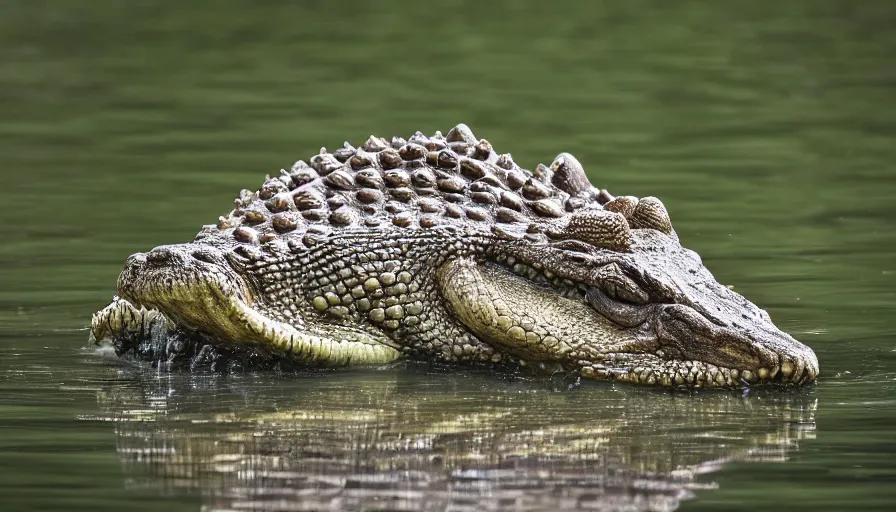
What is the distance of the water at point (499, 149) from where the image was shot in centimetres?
701

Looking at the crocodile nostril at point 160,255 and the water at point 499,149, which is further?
the crocodile nostril at point 160,255

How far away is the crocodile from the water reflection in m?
0.21

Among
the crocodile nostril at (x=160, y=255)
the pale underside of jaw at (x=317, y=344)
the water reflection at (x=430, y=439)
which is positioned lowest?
the water reflection at (x=430, y=439)

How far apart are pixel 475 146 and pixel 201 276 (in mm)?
1881

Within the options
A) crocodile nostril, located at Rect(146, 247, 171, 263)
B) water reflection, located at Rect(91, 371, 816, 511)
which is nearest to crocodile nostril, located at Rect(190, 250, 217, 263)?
crocodile nostril, located at Rect(146, 247, 171, 263)

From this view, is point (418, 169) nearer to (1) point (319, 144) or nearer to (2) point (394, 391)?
(2) point (394, 391)

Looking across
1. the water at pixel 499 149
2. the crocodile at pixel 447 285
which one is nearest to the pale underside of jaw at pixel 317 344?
the crocodile at pixel 447 285

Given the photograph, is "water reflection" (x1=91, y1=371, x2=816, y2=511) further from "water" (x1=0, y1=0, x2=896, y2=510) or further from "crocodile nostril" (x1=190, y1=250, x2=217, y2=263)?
"crocodile nostril" (x1=190, y1=250, x2=217, y2=263)

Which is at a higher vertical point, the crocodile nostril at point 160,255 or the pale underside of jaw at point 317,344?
the crocodile nostril at point 160,255

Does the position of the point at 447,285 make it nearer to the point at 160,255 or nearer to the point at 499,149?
the point at 160,255

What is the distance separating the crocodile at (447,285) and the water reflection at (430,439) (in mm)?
206

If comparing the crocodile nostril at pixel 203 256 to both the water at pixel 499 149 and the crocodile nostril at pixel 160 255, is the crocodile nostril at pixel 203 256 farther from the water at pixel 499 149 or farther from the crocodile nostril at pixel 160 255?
the water at pixel 499 149

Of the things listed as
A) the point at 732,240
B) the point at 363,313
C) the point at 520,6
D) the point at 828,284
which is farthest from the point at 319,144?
the point at 520,6

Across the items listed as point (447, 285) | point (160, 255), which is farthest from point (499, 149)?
point (160, 255)
